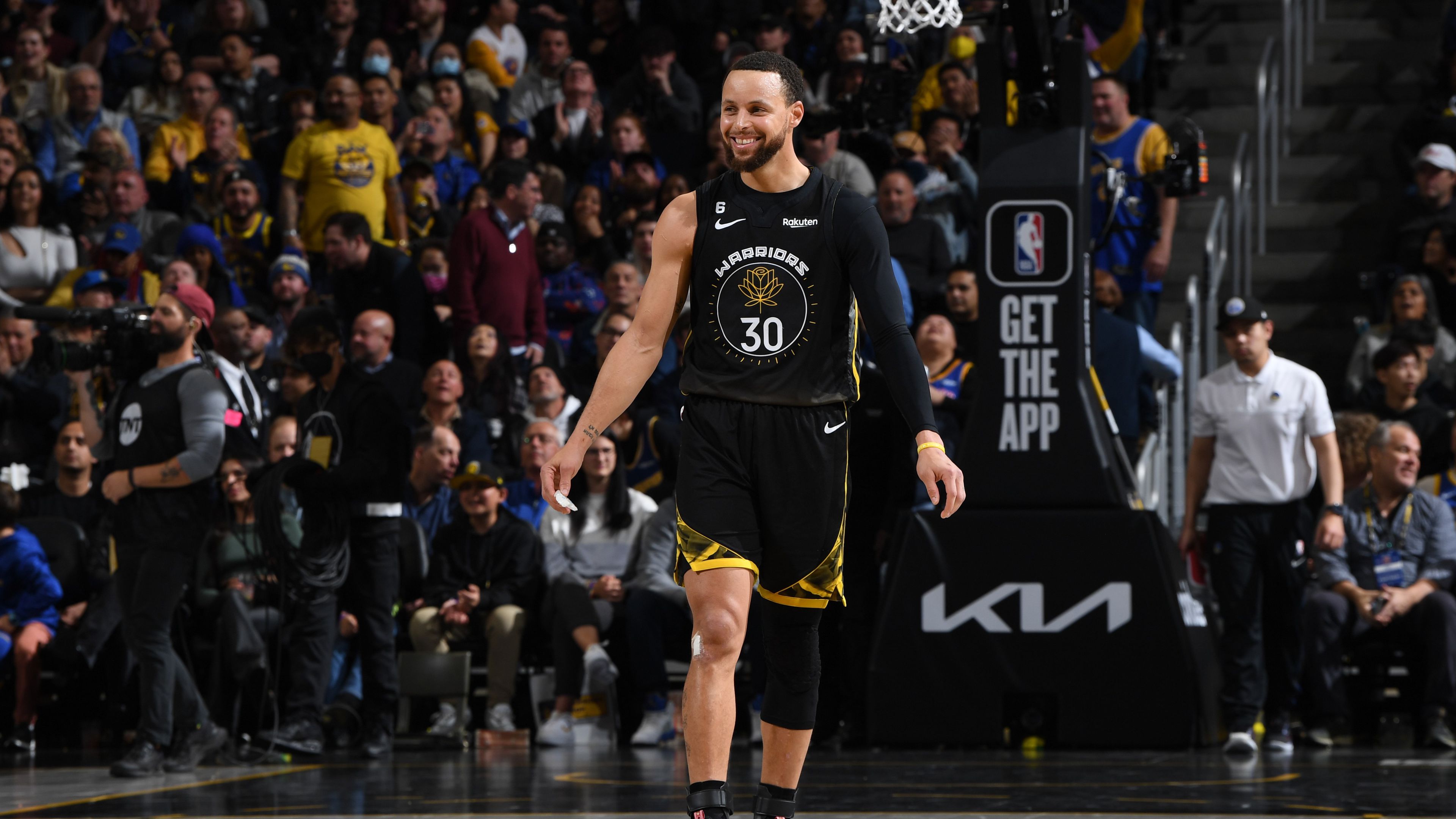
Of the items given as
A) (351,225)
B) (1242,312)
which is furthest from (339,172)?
(1242,312)

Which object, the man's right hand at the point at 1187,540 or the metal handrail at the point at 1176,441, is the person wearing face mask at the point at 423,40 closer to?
the metal handrail at the point at 1176,441

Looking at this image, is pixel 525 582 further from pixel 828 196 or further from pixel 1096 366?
pixel 828 196

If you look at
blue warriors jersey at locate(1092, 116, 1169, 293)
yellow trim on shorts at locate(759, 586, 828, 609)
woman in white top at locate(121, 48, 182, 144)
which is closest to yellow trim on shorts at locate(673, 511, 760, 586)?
yellow trim on shorts at locate(759, 586, 828, 609)

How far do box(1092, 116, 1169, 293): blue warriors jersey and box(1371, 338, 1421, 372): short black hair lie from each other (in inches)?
54.3

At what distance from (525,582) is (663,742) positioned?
119cm

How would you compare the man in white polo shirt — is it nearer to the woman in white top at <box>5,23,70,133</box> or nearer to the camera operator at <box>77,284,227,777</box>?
the camera operator at <box>77,284,227,777</box>

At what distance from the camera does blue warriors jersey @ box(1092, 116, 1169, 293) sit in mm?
10969

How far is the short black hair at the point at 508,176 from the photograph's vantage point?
12.3m

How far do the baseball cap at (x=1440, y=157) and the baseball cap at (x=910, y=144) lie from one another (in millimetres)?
3200

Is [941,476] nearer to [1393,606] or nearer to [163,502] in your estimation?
[163,502]

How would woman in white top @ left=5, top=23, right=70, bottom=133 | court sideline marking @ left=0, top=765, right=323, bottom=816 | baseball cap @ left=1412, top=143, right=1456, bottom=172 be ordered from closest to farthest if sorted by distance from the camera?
1. court sideline marking @ left=0, top=765, right=323, bottom=816
2. baseball cap @ left=1412, top=143, right=1456, bottom=172
3. woman in white top @ left=5, top=23, right=70, bottom=133

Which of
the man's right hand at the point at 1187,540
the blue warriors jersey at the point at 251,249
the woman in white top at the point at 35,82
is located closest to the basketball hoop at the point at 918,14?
the man's right hand at the point at 1187,540

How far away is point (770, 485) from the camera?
15.8 ft

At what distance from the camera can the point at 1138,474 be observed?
9.91 metres
